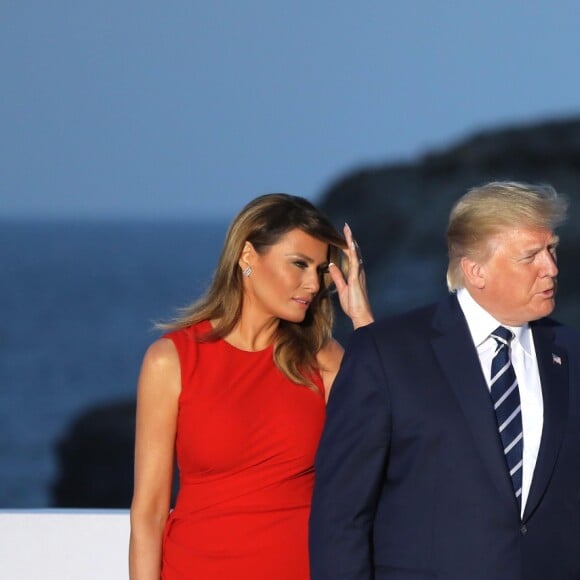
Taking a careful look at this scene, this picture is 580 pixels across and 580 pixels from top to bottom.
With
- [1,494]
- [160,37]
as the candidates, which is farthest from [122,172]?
[1,494]

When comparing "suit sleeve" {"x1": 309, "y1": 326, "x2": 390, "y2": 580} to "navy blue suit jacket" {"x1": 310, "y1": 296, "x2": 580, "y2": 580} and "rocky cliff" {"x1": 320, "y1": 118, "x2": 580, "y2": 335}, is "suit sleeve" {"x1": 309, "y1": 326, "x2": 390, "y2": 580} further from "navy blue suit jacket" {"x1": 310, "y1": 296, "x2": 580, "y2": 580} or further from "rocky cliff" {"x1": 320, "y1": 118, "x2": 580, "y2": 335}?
"rocky cliff" {"x1": 320, "y1": 118, "x2": 580, "y2": 335}

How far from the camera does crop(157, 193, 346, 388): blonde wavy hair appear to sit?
93.7 inches

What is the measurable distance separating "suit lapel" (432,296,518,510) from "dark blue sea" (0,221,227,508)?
33.7ft

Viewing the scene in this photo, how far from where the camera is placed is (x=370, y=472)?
2.01 meters

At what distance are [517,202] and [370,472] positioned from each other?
48 centimetres

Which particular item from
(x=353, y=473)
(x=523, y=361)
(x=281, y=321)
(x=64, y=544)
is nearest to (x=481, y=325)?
(x=523, y=361)

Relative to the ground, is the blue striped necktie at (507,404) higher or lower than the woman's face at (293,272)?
lower

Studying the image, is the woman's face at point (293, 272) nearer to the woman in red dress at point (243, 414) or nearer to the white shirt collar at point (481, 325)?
the woman in red dress at point (243, 414)

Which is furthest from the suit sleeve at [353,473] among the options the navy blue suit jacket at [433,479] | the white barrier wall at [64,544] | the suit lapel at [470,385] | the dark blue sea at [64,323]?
the dark blue sea at [64,323]

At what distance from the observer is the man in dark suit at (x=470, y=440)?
1985mm

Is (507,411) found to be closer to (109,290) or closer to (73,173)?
(73,173)

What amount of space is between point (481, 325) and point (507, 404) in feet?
0.46

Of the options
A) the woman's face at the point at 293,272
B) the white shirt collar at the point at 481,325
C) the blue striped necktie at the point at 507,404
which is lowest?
the blue striped necktie at the point at 507,404

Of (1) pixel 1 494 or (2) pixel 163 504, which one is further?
(1) pixel 1 494
